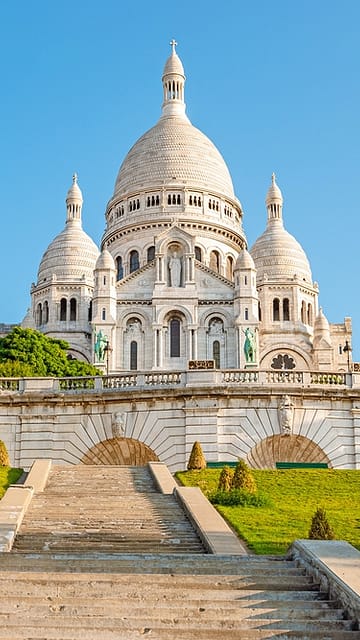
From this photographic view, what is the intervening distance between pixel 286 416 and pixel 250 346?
49713 millimetres

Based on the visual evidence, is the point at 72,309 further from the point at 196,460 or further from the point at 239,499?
the point at 239,499

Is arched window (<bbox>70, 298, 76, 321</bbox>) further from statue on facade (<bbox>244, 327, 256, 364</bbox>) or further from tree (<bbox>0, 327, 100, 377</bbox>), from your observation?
tree (<bbox>0, 327, 100, 377</bbox>)

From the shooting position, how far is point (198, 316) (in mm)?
84625

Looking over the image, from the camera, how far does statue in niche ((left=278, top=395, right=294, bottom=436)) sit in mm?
28594

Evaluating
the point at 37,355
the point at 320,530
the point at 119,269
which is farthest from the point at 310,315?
the point at 320,530

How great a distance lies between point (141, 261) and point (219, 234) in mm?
8130

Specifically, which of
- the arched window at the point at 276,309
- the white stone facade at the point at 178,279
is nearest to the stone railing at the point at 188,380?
the white stone facade at the point at 178,279

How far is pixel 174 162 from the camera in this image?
100 metres

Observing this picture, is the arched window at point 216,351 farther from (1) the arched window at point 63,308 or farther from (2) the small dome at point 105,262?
(1) the arched window at point 63,308

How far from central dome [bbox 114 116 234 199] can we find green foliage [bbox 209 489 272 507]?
7895 centimetres

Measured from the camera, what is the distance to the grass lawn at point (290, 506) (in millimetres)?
16828

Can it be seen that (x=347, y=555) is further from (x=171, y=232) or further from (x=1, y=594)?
(x=171, y=232)

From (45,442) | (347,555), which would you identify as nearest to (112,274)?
(45,442)

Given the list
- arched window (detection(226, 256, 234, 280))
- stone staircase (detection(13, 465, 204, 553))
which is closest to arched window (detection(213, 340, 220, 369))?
arched window (detection(226, 256, 234, 280))
